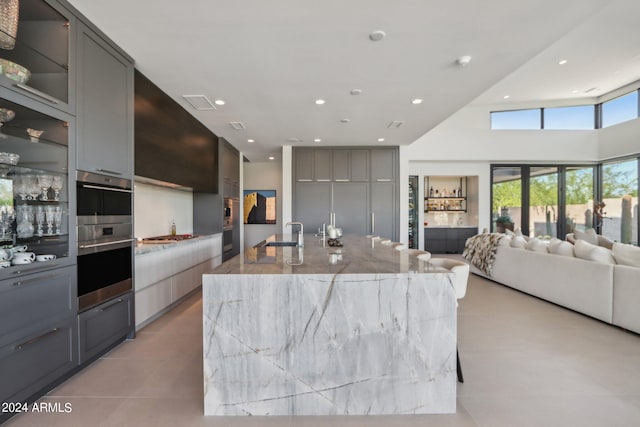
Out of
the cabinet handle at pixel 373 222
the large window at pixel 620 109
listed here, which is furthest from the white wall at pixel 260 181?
the large window at pixel 620 109

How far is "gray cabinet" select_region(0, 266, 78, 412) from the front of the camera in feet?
5.10

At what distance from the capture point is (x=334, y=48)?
2.46m

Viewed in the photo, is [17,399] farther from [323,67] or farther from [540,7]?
[540,7]

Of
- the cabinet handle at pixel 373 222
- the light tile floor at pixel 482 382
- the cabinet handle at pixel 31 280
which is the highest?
the cabinet handle at pixel 373 222

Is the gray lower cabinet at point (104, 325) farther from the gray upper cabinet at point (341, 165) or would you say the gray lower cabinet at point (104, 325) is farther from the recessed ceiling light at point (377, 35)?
the gray upper cabinet at point (341, 165)

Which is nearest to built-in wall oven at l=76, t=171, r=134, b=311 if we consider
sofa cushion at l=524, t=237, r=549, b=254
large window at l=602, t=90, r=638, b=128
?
sofa cushion at l=524, t=237, r=549, b=254

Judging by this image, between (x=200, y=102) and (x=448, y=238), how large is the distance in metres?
7.34

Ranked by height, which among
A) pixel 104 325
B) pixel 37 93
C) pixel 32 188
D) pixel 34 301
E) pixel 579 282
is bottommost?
pixel 104 325

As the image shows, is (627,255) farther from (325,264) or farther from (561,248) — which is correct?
(325,264)

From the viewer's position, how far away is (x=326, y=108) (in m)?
3.90

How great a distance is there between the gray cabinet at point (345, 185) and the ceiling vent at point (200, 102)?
8.45 feet

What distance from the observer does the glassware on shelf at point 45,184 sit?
74.4 inches

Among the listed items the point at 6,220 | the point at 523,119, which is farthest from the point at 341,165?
the point at 523,119

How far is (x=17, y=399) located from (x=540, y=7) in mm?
4092
